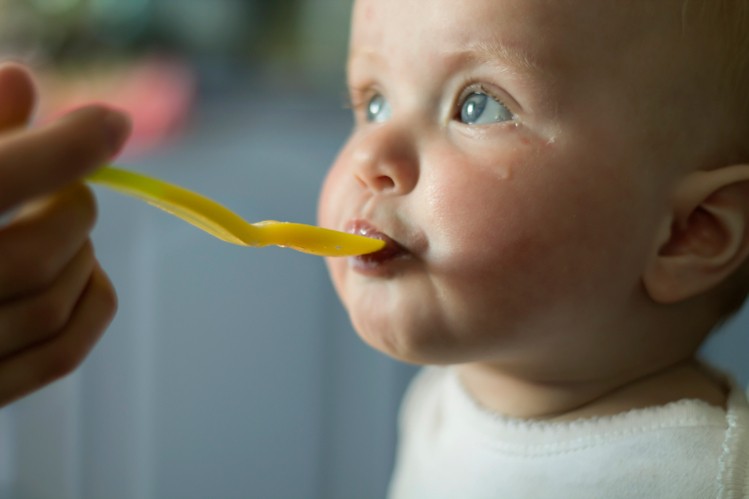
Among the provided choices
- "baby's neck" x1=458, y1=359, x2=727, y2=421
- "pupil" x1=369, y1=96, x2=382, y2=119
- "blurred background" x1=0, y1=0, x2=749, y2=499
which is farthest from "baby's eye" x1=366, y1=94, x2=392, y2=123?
"blurred background" x1=0, y1=0, x2=749, y2=499

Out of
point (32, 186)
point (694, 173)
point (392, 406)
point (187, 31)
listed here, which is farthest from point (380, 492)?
point (32, 186)

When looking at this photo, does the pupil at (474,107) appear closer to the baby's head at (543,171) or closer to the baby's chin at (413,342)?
the baby's head at (543,171)

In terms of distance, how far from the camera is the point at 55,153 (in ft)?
1.44

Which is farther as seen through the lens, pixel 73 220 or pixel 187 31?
pixel 187 31

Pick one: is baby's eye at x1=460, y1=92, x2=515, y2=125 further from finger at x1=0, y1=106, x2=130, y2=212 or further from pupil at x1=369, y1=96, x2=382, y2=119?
finger at x1=0, y1=106, x2=130, y2=212

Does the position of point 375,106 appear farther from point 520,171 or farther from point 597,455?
point 597,455

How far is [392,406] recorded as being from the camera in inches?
56.0

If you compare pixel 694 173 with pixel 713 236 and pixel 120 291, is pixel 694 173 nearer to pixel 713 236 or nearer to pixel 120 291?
pixel 713 236

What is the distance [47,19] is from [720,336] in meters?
1.16

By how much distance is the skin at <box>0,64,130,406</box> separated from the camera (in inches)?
17.2

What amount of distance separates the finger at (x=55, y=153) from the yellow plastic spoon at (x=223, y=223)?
17mm

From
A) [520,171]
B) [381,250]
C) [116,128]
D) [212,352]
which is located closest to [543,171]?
[520,171]

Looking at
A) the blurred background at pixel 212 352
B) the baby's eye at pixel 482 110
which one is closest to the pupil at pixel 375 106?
the baby's eye at pixel 482 110

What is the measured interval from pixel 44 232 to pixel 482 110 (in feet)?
0.95
